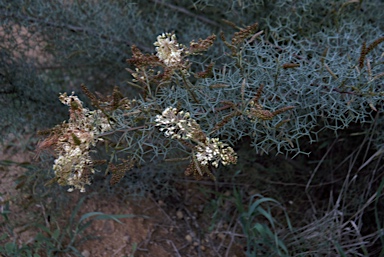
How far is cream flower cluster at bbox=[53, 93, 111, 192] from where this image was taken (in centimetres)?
120

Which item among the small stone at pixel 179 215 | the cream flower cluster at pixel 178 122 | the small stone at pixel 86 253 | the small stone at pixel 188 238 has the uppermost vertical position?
the cream flower cluster at pixel 178 122

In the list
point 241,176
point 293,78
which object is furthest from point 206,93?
point 241,176

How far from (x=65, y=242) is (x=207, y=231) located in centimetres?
67

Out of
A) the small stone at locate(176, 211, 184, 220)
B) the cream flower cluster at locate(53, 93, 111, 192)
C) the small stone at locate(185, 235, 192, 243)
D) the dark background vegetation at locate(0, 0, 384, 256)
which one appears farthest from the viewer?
the small stone at locate(176, 211, 184, 220)

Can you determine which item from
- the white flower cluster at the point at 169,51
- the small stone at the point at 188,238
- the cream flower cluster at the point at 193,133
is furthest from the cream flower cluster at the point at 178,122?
the small stone at the point at 188,238

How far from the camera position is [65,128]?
127 cm

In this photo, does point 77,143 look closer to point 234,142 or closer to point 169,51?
point 169,51

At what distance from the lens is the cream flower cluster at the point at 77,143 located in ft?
3.93

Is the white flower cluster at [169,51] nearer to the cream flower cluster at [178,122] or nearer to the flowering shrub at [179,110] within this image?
the flowering shrub at [179,110]

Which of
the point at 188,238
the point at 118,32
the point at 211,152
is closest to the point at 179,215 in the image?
the point at 188,238

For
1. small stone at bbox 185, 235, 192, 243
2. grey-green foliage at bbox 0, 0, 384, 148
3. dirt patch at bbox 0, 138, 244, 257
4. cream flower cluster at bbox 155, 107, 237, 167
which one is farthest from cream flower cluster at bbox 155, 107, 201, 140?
small stone at bbox 185, 235, 192, 243

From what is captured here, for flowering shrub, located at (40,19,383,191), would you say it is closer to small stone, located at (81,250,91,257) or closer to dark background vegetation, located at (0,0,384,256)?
dark background vegetation, located at (0,0,384,256)

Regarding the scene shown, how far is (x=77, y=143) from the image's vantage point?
1189 mm

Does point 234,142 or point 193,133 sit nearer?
point 193,133
